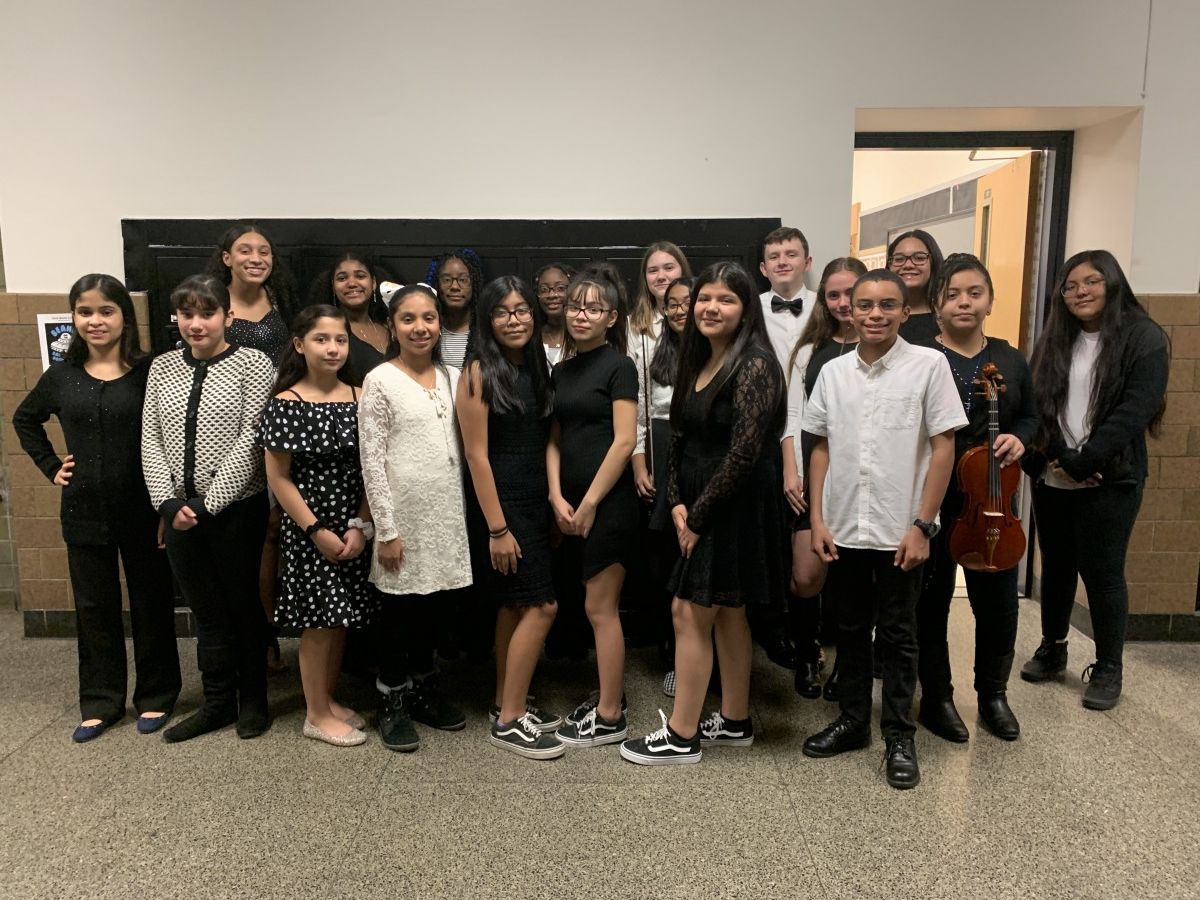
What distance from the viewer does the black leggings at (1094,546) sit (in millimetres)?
3064

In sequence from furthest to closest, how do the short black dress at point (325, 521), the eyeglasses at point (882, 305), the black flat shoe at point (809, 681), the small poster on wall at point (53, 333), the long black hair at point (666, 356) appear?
the small poster on wall at point (53, 333)
the black flat shoe at point (809, 681)
the long black hair at point (666, 356)
the short black dress at point (325, 521)
the eyeglasses at point (882, 305)

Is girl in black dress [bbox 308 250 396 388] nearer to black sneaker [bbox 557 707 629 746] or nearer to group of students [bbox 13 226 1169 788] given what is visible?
group of students [bbox 13 226 1169 788]

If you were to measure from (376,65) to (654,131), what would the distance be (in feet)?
4.16

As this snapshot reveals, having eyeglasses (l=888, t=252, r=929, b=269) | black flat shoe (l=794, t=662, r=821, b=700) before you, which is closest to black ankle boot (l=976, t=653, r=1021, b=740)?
black flat shoe (l=794, t=662, r=821, b=700)

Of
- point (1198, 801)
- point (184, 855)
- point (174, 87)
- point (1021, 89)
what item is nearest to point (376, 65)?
point (174, 87)

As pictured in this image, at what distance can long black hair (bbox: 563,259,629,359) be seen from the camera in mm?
2650

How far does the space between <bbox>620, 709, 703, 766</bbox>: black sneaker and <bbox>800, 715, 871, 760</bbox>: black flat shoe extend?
0.39 m

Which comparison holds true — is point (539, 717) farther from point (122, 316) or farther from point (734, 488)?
point (122, 316)

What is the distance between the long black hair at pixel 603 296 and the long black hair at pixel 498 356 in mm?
153

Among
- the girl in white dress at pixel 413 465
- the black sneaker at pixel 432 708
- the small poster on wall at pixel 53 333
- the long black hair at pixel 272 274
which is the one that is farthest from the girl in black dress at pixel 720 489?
the small poster on wall at pixel 53 333

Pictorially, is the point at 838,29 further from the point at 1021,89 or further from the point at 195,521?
the point at 195,521

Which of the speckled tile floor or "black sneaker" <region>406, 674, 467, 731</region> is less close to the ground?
"black sneaker" <region>406, 674, 467, 731</region>

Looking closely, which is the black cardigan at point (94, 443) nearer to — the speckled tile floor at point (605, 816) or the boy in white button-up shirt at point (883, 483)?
the speckled tile floor at point (605, 816)

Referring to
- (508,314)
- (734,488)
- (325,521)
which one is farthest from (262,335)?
(734,488)
